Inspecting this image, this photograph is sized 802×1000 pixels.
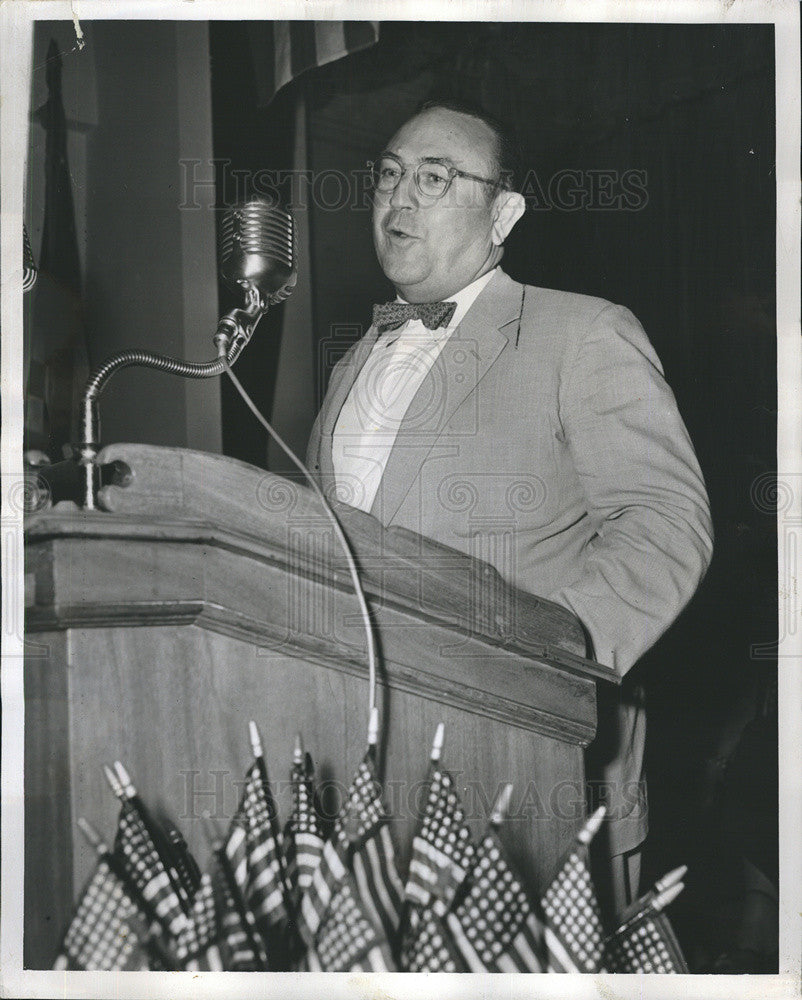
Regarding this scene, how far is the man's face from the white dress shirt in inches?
2.0

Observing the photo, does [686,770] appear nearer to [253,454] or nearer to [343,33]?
[253,454]

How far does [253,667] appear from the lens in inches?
71.2

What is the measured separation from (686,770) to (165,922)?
1073mm

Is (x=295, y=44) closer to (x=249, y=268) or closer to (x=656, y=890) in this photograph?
(x=249, y=268)

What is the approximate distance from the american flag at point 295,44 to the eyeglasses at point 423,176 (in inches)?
10.7

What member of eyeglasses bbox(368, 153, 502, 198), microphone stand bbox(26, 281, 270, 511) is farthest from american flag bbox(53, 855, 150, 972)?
eyeglasses bbox(368, 153, 502, 198)

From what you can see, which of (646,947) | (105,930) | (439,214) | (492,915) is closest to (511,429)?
(439,214)

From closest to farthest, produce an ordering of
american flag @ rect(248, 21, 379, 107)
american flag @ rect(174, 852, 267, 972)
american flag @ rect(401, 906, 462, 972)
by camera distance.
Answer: american flag @ rect(174, 852, 267, 972) → american flag @ rect(401, 906, 462, 972) → american flag @ rect(248, 21, 379, 107)

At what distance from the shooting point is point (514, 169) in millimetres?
2316

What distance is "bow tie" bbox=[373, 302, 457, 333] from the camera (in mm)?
2277

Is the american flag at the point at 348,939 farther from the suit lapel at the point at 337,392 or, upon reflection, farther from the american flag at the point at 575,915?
the suit lapel at the point at 337,392

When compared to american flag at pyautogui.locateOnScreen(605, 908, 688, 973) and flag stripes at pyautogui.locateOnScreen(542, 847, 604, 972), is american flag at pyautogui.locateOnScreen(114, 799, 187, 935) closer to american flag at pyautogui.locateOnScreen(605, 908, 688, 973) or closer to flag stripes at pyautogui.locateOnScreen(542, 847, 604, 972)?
flag stripes at pyautogui.locateOnScreen(542, 847, 604, 972)

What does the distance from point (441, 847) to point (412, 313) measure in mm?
1068

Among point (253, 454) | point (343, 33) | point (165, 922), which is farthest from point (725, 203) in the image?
point (165, 922)
